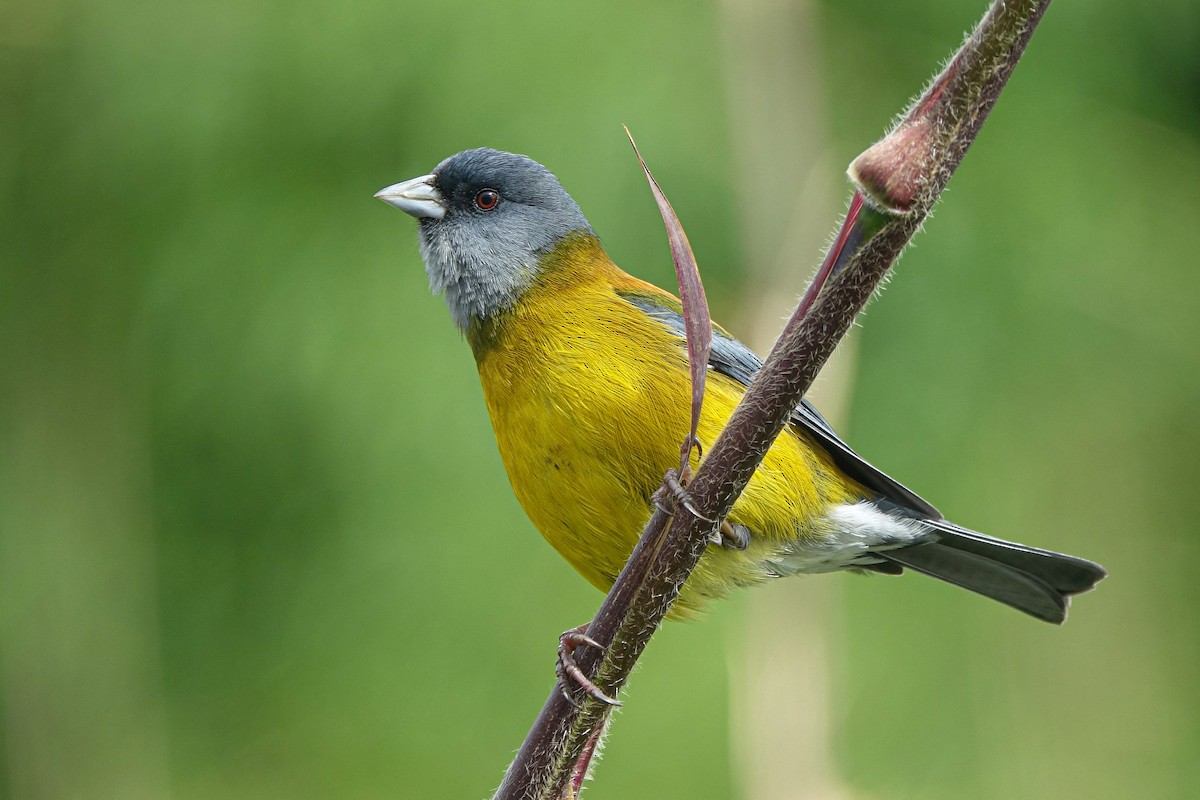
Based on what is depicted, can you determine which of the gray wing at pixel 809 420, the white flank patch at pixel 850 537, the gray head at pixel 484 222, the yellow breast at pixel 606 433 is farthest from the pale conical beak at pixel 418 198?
the white flank patch at pixel 850 537

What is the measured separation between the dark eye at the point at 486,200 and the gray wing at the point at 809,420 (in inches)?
20.1

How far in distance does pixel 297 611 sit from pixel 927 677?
A: 2182 mm

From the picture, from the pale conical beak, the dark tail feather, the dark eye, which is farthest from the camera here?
the dark eye

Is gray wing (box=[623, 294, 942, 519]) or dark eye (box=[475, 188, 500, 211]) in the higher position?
dark eye (box=[475, 188, 500, 211])

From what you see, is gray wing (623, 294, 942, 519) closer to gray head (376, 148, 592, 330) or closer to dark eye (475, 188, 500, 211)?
gray head (376, 148, 592, 330)

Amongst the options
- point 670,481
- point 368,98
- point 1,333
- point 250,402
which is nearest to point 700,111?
point 368,98

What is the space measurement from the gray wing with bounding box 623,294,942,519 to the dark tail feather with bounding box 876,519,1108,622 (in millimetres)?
93

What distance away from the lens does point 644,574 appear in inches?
51.5

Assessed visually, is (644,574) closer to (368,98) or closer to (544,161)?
(544,161)

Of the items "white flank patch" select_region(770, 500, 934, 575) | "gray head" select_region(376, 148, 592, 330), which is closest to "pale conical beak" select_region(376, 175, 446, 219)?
"gray head" select_region(376, 148, 592, 330)

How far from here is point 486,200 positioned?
10.5ft

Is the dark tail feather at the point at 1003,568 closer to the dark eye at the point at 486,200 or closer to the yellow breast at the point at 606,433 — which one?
the yellow breast at the point at 606,433

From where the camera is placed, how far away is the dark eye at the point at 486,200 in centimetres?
318

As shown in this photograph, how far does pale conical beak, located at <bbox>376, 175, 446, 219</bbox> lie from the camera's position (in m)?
3.07
